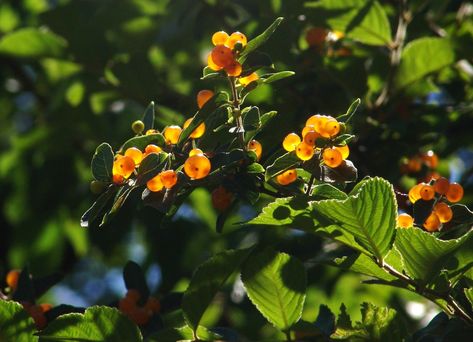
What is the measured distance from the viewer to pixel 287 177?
1536 mm

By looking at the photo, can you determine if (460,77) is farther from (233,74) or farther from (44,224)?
(44,224)

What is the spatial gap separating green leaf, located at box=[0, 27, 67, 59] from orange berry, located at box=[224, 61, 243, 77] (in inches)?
63.9

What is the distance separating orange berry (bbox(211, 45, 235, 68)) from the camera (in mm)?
1519

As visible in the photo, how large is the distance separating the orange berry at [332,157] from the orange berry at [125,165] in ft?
1.15

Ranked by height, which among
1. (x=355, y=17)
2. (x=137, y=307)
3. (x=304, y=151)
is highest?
(x=304, y=151)

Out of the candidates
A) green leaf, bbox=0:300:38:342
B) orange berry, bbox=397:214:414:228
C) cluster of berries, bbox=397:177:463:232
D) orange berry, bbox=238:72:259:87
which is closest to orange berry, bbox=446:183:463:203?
cluster of berries, bbox=397:177:463:232

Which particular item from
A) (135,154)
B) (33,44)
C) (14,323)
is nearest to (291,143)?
(135,154)

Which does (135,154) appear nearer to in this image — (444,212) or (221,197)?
(221,197)

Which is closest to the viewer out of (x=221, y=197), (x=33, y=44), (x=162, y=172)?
(x=162, y=172)

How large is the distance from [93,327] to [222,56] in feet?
1.84

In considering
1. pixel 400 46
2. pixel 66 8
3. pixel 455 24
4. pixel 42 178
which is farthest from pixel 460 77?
pixel 42 178

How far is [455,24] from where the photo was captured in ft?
9.30

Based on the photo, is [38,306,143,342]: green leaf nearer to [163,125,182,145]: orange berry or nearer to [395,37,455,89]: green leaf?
[163,125,182,145]: orange berry

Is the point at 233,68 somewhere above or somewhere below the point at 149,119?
above
